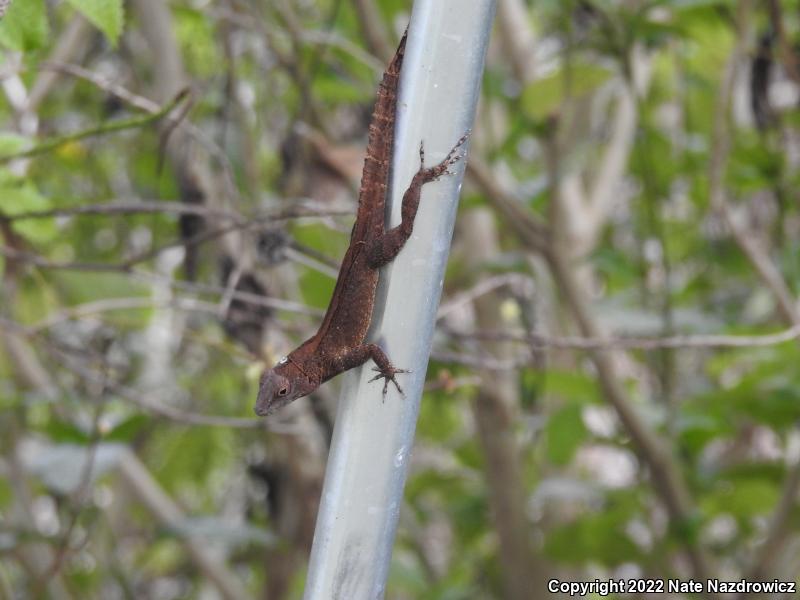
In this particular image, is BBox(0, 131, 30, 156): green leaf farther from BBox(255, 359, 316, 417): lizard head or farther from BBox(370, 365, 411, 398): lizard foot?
BBox(370, 365, 411, 398): lizard foot

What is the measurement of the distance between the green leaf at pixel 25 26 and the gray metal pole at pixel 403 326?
1.81 feet

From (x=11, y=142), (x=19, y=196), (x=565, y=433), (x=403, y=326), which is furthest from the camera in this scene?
(x=565, y=433)

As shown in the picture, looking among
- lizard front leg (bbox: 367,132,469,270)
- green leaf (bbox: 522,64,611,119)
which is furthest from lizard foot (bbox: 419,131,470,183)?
green leaf (bbox: 522,64,611,119)

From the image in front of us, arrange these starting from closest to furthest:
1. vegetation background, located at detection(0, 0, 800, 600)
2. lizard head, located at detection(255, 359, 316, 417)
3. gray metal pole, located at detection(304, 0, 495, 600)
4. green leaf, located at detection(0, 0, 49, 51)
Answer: gray metal pole, located at detection(304, 0, 495, 600), green leaf, located at detection(0, 0, 49, 51), lizard head, located at detection(255, 359, 316, 417), vegetation background, located at detection(0, 0, 800, 600)

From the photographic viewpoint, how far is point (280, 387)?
185 centimetres

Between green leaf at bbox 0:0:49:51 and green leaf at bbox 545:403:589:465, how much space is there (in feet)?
5.85

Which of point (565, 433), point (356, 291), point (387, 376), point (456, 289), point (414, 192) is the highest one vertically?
point (456, 289)

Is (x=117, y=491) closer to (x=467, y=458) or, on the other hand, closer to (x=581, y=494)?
(x=467, y=458)

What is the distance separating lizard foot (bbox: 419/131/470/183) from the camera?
3.41 feet

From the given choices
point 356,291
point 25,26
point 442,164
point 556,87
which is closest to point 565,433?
point 556,87

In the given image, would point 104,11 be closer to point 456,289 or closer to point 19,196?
point 19,196

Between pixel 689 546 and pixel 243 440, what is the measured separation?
2250 mm

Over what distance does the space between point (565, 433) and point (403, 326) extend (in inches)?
66.4

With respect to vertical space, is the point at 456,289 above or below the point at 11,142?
above
